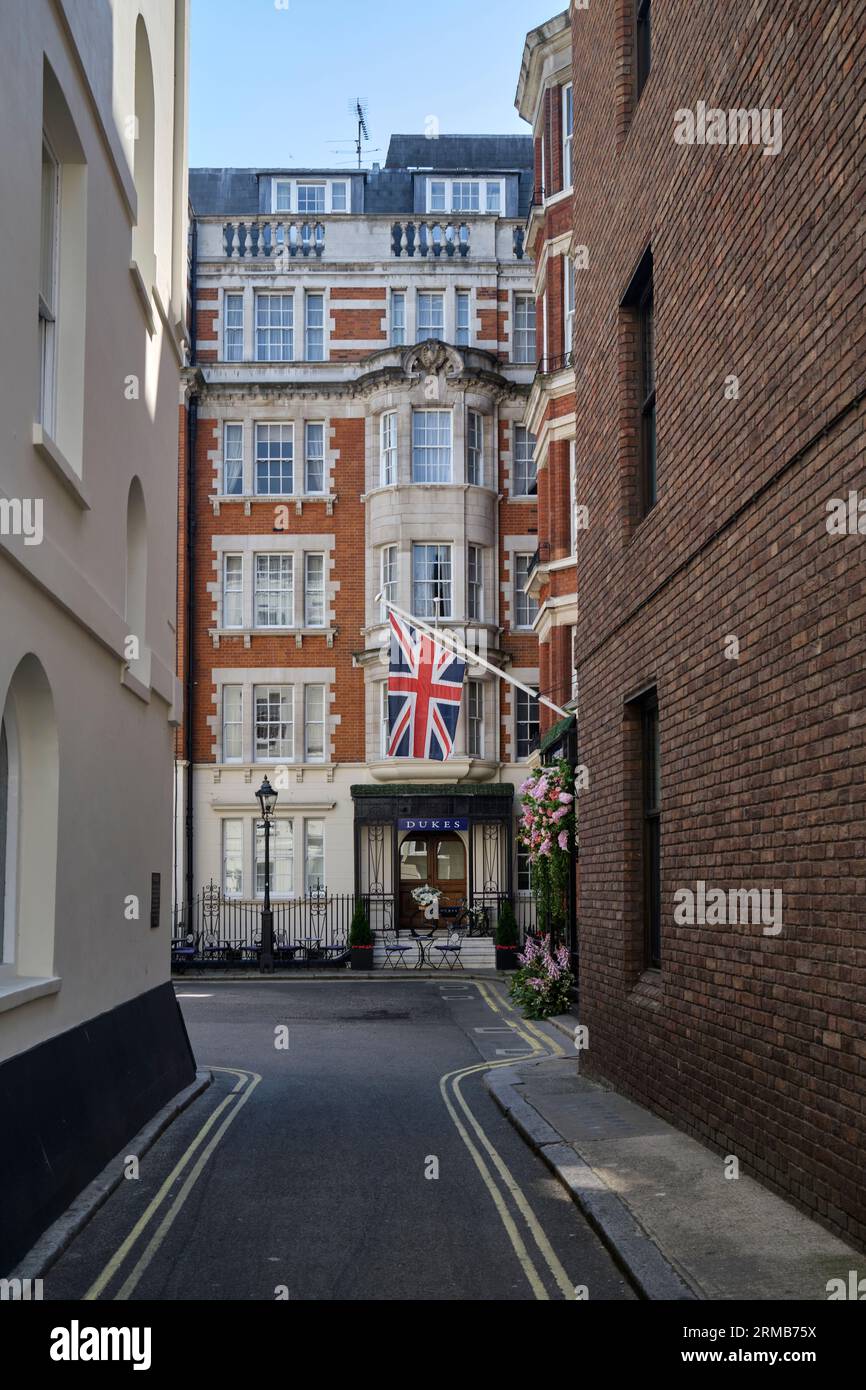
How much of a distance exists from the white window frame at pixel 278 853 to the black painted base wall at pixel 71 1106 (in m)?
25.4

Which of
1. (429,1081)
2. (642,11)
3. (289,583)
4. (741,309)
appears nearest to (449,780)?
(289,583)

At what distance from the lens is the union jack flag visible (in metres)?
26.1

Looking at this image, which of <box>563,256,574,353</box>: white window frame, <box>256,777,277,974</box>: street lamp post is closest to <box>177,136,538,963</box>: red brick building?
<box>256,777,277,974</box>: street lamp post

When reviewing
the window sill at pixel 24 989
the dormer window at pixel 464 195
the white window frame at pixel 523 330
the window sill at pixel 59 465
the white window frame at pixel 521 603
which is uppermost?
the dormer window at pixel 464 195

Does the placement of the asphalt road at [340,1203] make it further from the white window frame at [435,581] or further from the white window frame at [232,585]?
the white window frame at [232,585]

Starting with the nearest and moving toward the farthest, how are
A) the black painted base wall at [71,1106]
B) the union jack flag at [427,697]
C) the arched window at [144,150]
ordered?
the black painted base wall at [71,1106], the arched window at [144,150], the union jack flag at [427,697]

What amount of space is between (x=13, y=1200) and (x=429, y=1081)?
884cm

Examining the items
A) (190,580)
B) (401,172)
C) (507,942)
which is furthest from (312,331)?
(507,942)

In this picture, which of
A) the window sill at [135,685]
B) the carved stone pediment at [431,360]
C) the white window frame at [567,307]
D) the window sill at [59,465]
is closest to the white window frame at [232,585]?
the carved stone pediment at [431,360]

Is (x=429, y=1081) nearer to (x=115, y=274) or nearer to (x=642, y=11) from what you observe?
(x=115, y=274)

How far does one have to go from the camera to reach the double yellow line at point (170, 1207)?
7607 mm

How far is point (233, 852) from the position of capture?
3988 cm

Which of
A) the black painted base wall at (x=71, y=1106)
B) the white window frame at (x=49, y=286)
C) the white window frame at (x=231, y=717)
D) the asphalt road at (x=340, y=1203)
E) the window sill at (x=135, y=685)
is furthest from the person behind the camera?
the white window frame at (x=231, y=717)

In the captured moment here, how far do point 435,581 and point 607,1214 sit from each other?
31.5 meters
